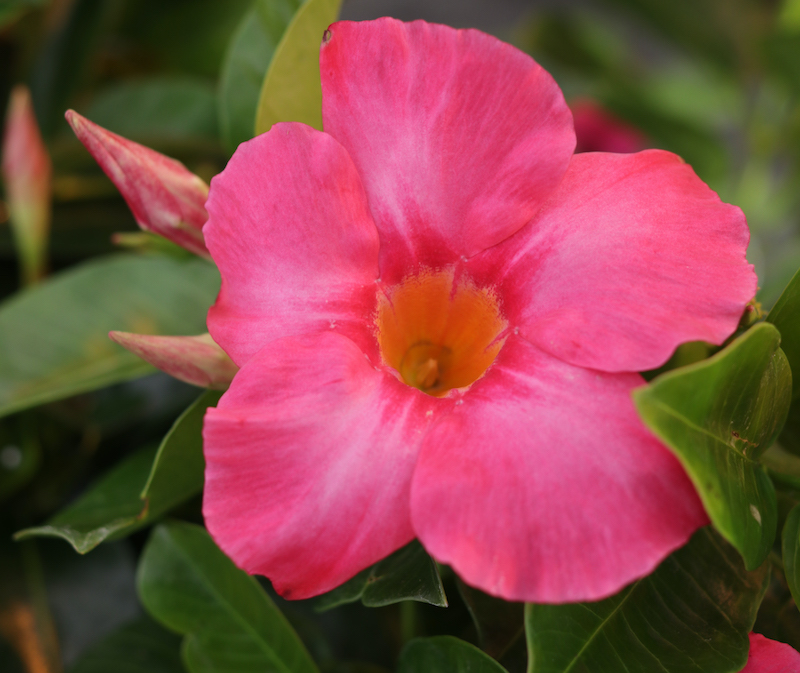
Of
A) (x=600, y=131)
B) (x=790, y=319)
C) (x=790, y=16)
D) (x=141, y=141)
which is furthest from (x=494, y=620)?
(x=790, y=16)

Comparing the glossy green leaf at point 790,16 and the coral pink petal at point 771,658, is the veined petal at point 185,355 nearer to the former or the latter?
the coral pink petal at point 771,658

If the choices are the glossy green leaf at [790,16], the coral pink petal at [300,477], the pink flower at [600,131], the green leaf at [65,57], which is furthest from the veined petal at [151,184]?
the glossy green leaf at [790,16]

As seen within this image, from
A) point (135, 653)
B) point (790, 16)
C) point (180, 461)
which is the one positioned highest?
point (790, 16)

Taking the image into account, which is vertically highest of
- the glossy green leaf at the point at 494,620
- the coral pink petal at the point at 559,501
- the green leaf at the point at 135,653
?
the coral pink petal at the point at 559,501

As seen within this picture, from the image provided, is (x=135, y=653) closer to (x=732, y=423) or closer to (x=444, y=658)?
(x=444, y=658)

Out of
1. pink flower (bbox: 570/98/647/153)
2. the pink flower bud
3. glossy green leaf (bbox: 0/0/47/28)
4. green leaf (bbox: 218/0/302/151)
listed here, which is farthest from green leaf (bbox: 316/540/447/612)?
A: pink flower (bbox: 570/98/647/153)

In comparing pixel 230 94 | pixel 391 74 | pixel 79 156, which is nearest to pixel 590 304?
pixel 391 74

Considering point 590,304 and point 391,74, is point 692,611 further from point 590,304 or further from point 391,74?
point 391,74
